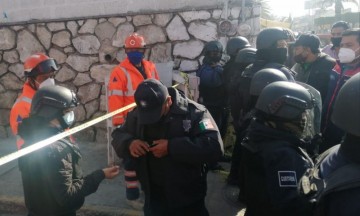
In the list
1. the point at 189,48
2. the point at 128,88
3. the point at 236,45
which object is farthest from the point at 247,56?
the point at 189,48

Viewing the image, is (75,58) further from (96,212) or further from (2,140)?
(96,212)

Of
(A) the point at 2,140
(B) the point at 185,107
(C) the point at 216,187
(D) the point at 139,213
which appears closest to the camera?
(B) the point at 185,107

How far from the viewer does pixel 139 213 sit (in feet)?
12.2

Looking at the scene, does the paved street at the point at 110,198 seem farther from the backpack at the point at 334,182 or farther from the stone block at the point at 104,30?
the stone block at the point at 104,30

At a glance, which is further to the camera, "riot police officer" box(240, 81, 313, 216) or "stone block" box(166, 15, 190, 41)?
"stone block" box(166, 15, 190, 41)

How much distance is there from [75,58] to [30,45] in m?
0.97

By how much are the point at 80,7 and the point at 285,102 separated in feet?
16.8

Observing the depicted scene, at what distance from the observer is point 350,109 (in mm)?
1389

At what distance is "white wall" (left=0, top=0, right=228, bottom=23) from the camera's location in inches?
221

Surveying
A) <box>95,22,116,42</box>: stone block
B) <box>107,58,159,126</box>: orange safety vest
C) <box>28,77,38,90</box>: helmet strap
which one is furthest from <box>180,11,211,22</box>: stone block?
<box>28,77,38,90</box>: helmet strap

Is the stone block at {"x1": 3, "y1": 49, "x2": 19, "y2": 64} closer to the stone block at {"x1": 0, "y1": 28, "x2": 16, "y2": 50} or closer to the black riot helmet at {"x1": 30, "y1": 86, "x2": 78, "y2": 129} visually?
the stone block at {"x1": 0, "y1": 28, "x2": 16, "y2": 50}

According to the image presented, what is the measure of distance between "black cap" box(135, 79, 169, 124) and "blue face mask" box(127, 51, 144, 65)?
2144 millimetres

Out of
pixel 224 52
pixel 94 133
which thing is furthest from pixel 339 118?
pixel 94 133

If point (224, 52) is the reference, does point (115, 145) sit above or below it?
below
